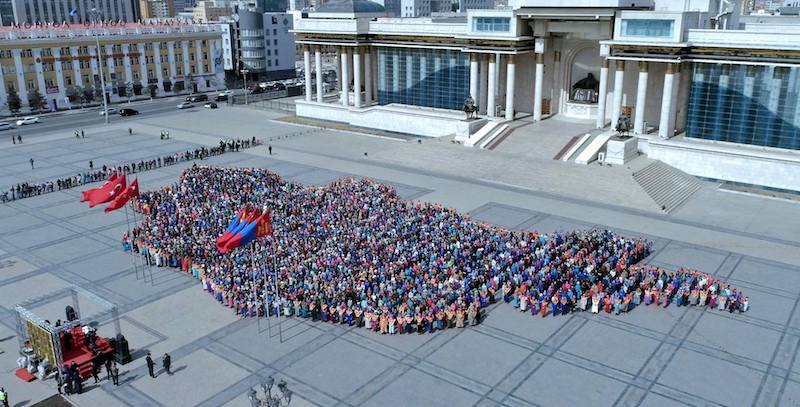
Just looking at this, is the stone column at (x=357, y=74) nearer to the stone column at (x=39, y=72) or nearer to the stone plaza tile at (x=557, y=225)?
the stone plaza tile at (x=557, y=225)

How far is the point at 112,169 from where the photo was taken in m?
52.9

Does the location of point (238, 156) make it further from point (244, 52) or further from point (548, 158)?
point (244, 52)

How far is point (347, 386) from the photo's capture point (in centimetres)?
2338

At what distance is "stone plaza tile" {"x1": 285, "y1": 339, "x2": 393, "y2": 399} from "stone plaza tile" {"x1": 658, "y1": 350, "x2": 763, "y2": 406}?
10464 millimetres

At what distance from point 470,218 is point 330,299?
14.4m

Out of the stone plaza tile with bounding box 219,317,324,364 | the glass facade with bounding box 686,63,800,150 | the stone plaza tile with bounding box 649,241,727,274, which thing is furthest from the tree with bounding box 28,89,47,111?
the stone plaza tile with bounding box 649,241,727,274

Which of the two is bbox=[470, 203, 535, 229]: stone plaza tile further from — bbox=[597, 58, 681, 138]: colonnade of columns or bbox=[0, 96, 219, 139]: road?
bbox=[0, 96, 219, 139]: road

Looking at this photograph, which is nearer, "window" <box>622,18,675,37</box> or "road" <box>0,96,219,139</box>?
"window" <box>622,18,675,37</box>

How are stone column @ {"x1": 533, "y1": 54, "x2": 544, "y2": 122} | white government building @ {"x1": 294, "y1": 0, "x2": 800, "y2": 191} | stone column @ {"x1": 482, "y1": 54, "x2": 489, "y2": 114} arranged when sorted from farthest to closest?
stone column @ {"x1": 482, "y1": 54, "x2": 489, "y2": 114}
stone column @ {"x1": 533, "y1": 54, "x2": 544, "y2": 122}
white government building @ {"x1": 294, "y1": 0, "x2": 800, "y2": 191}

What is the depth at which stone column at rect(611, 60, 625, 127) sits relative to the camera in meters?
53.1

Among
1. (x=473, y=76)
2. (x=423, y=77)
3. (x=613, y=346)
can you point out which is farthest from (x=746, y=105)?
(x=613, y=346)

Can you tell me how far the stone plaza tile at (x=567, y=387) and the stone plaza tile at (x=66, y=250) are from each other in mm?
25336

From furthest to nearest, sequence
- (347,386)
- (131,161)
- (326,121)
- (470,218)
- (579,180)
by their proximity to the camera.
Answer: (326,121)
(131,161)
(579,180)
(470,218)
(347,386)

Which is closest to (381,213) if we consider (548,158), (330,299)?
(330,299)
